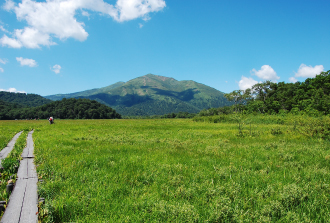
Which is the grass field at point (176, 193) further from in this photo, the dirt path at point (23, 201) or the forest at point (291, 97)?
the forest at point (291, 97)

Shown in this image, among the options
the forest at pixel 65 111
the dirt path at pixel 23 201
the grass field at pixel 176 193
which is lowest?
the grass field at pixel 176 193

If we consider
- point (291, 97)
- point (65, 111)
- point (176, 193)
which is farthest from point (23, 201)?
point (65, 111)

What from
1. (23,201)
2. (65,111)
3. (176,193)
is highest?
(65,111)

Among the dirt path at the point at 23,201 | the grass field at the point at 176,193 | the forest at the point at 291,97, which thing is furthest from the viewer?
the forest at the point at 291,97

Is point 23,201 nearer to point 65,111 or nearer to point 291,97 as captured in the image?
point 291,97

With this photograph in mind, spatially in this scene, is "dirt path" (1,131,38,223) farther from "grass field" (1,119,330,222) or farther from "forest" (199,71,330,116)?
"forest" (199,71,330,116)

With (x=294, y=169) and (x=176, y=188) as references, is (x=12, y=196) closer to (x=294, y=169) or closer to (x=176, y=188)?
(x=176, y=188)

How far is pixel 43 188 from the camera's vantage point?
5094mm

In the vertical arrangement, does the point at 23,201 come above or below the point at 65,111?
below

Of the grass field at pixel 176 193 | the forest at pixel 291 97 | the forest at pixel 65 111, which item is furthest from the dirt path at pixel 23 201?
the forest at pixel 65 111

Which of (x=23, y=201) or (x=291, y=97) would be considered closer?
(x=23, y=201)

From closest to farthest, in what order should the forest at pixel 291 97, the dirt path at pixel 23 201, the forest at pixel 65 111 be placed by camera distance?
the dirt path at pixel 23 201
the forest at pixel 291 97
the forest at pixel 65 111

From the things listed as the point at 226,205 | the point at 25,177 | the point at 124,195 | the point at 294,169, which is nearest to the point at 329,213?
the point at 226,205

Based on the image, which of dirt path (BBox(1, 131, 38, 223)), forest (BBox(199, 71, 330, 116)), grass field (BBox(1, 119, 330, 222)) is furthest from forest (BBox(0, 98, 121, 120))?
dirt path (BBox(1, 131, 38, 223))
